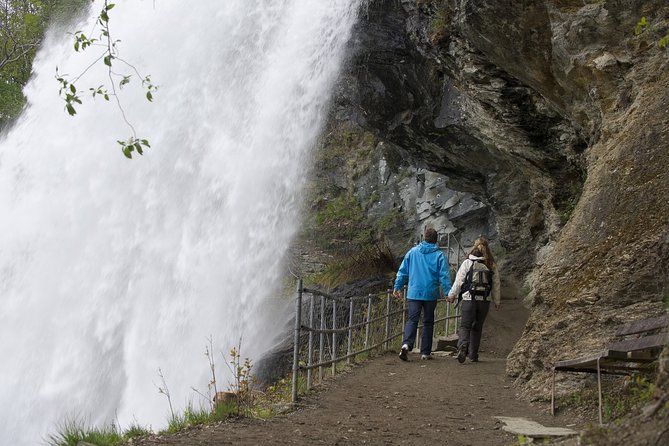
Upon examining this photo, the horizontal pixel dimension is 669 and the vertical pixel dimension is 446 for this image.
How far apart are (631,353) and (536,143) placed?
7818 mm

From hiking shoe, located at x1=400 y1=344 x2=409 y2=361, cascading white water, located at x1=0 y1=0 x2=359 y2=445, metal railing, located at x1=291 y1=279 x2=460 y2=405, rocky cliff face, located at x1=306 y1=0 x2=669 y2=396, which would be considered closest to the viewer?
rocky cliff face, located at x1=306 y1=0 x2=669 y2=396

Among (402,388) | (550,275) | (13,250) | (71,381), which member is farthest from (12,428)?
(550,275)

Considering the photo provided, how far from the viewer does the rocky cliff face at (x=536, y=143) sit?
19.9 feet

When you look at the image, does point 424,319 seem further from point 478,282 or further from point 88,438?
point 88,438

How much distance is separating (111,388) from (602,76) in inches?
379

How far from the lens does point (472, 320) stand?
8.95 metres

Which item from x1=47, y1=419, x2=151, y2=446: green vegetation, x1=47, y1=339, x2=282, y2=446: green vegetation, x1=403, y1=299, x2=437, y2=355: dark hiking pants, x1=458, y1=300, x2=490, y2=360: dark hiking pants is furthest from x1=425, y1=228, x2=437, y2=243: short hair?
x1=47, y1=419, x2=151, y2=446: green vegetation

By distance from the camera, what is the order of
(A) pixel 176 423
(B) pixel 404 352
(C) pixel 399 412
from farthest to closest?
(B) pixel 404 352 → (C) pixel 399 412 → (A) pixel 176 423

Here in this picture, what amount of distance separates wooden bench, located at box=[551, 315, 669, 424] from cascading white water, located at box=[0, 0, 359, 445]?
359 inches

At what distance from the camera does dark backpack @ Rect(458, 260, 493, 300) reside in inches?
351

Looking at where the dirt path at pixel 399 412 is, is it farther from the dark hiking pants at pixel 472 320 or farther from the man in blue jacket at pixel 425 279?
the man in blue jacket at pixel 425 279

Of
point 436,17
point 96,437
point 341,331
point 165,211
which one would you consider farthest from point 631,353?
point 165,211

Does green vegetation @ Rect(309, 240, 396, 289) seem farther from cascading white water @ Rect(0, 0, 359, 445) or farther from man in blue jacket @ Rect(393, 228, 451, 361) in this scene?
man in blue jacket @ Rect(393, 228, 451, 361)

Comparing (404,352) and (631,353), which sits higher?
(631,353)
